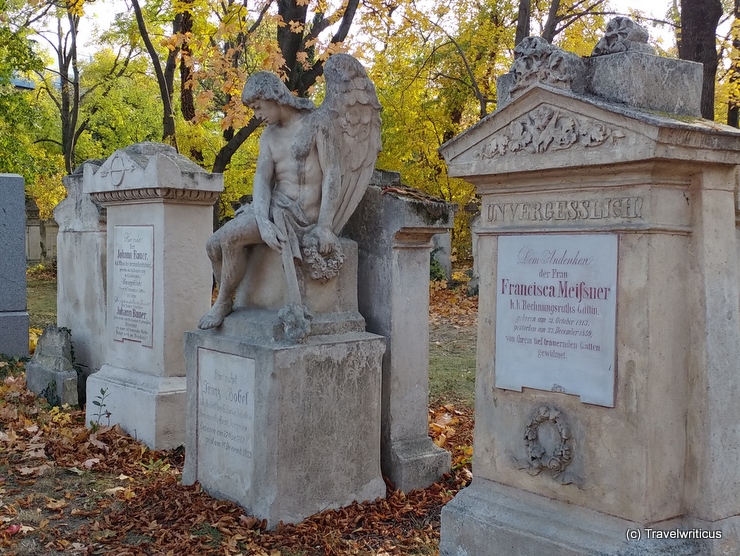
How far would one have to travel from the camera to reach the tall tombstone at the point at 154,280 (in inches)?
265

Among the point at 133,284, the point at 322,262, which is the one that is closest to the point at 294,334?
the point at 322,262

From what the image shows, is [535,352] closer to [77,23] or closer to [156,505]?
[156,505]

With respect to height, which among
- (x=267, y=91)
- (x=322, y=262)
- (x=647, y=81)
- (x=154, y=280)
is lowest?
(x=154, y=280)

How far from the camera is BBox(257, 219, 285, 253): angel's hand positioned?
497 centimetres

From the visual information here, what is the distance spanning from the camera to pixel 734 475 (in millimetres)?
3303

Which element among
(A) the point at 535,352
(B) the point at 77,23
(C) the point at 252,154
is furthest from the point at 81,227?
(B) the point at 77,23

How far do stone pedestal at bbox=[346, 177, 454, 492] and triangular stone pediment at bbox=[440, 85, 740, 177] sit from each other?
1.70m

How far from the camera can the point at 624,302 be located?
10.6 feet

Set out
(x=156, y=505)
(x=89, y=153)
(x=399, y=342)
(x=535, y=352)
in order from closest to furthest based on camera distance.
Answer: (x=535, y=352)
(x=156, y=505)
(x=399, y=342)
(x=89, y=153)

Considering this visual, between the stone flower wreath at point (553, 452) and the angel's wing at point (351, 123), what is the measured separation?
229 centimetres

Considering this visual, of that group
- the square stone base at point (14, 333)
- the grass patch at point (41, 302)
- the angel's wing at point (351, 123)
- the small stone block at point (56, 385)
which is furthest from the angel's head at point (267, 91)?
the grass patch at point (41, 302)

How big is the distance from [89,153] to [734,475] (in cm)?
2714

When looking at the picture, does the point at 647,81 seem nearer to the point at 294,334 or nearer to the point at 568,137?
the point at 568,137

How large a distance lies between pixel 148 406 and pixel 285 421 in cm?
237
